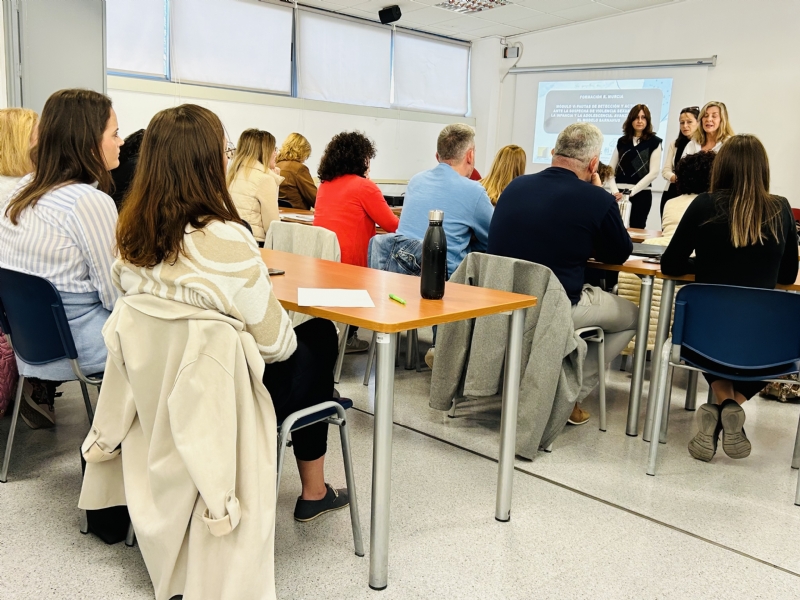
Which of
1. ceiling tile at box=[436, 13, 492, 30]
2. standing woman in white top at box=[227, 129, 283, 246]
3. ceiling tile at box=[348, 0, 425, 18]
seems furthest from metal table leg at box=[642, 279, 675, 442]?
ceiling tile at box=[436, 13, 492, 30]

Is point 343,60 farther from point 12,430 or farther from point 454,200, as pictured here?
point 12,430

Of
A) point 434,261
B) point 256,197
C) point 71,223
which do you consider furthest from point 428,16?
point 434,261

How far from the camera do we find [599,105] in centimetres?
808

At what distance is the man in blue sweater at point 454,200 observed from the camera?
10.6ft

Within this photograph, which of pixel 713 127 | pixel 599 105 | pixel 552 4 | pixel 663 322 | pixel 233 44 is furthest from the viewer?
pixel 599 105

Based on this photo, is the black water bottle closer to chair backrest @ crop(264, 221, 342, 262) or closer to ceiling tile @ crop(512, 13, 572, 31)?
chair backrest @ crop(264, 221, 342, 262)

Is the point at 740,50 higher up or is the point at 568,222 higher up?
the point at 740,50

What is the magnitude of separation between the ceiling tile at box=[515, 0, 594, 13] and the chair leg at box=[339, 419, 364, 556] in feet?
21.9

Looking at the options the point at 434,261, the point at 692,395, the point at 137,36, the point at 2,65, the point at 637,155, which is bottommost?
the point at 692,395

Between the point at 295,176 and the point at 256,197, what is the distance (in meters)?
1.27

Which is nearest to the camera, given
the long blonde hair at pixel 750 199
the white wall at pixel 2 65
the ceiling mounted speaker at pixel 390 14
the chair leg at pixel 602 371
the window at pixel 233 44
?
the long blonde hair at pixel 750 199

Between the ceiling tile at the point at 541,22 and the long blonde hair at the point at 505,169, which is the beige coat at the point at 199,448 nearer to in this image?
the long blonde hair at the point at 505,169

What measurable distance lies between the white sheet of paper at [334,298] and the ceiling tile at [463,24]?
22.9ft

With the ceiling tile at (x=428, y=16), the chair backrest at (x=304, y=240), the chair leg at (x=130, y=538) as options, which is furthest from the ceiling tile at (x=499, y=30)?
the chair leg at (x=130, y=538)
